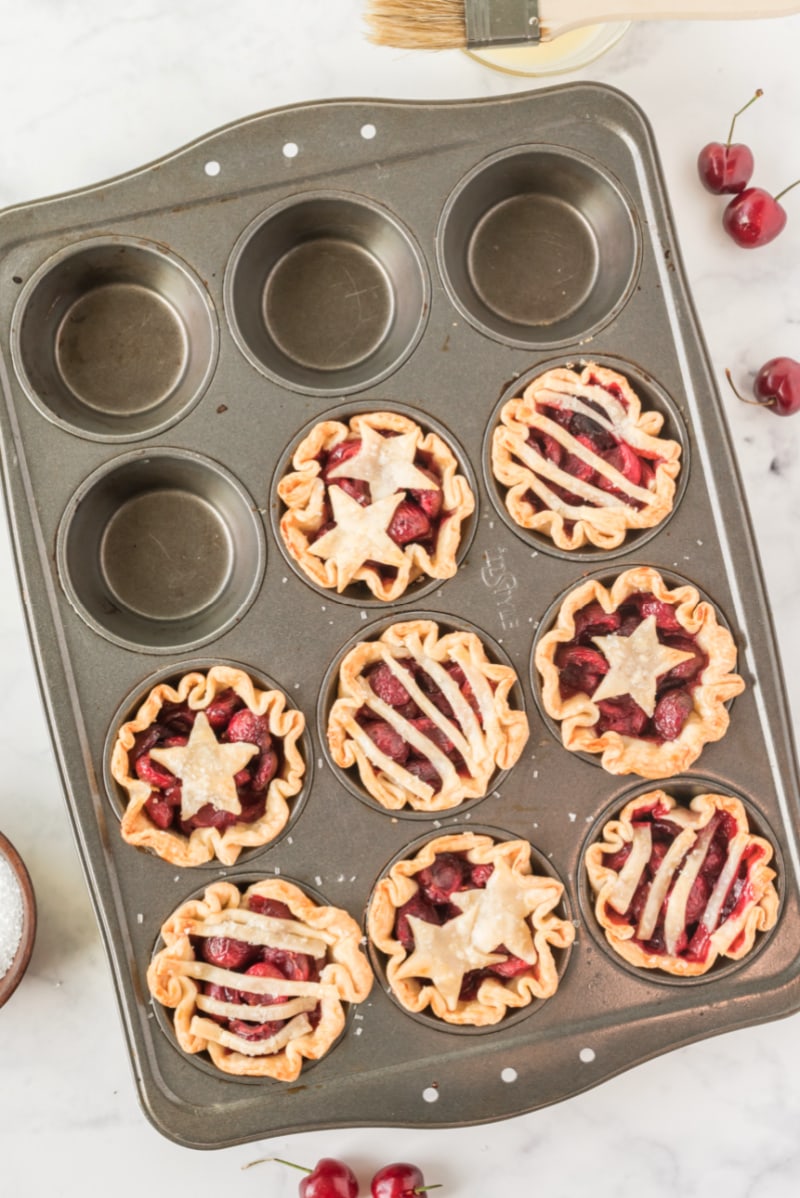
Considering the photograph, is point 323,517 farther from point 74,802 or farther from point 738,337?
point 738,337

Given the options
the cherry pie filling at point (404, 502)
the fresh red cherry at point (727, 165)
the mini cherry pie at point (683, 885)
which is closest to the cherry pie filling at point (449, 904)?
the mini cherry pie at point (683, 885)

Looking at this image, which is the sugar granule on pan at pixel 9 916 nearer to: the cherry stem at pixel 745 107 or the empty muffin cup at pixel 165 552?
the empty muffin cup at pixel 165 552

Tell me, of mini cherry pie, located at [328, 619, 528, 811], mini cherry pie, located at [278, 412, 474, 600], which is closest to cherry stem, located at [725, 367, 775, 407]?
mini cherry pie, located at [278, 412, 474, 600]

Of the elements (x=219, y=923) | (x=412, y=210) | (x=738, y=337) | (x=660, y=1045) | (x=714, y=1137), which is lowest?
(x=714, y=1137)

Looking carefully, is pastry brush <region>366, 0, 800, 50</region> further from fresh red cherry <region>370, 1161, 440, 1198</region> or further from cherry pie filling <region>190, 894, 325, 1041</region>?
fresh red cherry <region>370, 1161, 440, 1198</region>

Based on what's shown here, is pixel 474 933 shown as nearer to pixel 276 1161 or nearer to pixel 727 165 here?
pixel 276 1161

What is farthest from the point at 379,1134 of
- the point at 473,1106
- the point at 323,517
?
the point at 323,517

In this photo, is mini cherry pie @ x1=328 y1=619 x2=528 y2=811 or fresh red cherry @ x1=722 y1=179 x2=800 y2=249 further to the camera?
fresh red cherry @ x1=722 y1=179 x2=800 y2=249
